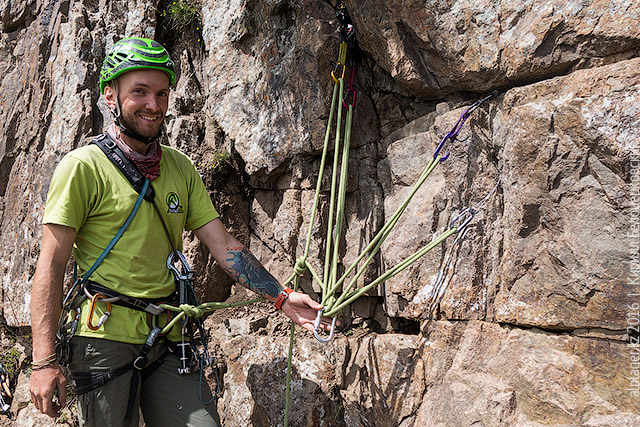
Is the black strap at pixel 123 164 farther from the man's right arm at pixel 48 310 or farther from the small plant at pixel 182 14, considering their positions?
the small plant at pixel 182 14

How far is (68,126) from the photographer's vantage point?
4.84 meters

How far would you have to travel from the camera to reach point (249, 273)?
320 cm

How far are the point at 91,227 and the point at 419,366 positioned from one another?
2.34 meters

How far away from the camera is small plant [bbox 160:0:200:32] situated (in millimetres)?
4812

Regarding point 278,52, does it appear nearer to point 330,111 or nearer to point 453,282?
point 330,111

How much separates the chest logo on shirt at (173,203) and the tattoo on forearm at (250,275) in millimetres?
436

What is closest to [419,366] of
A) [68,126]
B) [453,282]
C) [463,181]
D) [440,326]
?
[440,326]

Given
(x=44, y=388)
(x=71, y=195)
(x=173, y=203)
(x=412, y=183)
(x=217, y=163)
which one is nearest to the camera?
(x=44, y=388)

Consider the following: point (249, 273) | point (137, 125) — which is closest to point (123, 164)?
point (137, 125)

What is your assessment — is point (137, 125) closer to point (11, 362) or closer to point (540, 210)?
point (540, 210)

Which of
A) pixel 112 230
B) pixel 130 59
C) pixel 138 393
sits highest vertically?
pixel 130 59

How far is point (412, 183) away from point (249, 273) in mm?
1472

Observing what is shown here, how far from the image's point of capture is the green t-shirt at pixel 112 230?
2590 mm

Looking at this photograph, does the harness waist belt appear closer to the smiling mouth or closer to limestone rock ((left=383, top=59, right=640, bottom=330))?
the smiling mouth
